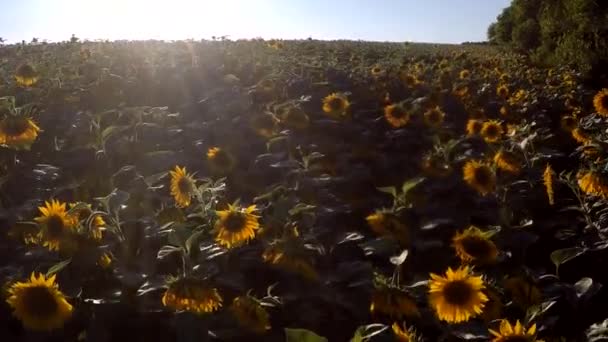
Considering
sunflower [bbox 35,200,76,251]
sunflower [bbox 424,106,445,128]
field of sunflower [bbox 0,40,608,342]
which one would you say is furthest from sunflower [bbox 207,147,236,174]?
sunflower [bbox 424,106,445,128]

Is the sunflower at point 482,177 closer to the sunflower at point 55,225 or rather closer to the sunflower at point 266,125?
the sunflower at point 266,125

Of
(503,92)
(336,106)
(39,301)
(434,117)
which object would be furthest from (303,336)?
(503,92)

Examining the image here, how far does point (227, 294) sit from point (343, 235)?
0.74 meters

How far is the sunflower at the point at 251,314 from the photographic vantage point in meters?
2.55

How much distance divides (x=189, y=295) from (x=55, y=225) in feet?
2.57

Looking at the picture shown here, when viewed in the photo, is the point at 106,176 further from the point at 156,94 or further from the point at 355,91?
the point at 355,91

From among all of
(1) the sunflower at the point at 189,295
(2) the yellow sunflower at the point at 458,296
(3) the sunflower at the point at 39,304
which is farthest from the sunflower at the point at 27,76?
(2) the yellow sunflower at the point at 458,296

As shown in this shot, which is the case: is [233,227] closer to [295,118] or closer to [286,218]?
[286,218]

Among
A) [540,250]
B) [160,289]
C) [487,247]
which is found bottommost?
[540,250]

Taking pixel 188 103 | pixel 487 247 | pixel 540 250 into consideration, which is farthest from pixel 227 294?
pixel 188 103

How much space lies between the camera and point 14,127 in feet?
13.1

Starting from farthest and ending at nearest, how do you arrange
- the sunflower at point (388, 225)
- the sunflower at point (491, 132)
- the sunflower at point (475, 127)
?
the sunflower at point (475, 127)
the sunflower at point (491, 132)
the sunflower at point (388, 225)

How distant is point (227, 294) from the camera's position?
10.7 ft

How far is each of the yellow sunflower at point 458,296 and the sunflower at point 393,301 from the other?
0.33ft
